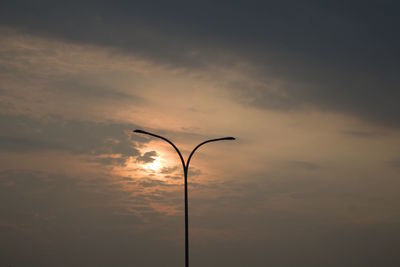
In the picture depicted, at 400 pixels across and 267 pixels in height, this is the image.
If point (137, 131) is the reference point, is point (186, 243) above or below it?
below

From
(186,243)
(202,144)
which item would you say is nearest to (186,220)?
(186,243)

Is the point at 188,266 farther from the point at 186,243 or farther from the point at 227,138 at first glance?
the point at 227,138

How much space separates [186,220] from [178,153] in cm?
402

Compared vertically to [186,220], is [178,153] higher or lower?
higher

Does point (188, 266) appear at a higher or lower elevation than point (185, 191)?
lower

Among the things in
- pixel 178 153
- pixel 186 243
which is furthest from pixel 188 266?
pixel 178 153

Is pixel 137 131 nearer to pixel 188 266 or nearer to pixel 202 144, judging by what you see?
pixel 202 144

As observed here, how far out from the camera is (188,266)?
53188 millimetres

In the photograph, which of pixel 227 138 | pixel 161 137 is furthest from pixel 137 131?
pixel 227 138

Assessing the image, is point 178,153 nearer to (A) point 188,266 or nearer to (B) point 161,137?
(B) point 161,137

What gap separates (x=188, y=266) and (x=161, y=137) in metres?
7.46

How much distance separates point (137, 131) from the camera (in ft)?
178

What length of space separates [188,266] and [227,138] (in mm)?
7463

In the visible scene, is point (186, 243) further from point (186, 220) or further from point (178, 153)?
point (178, 153)
